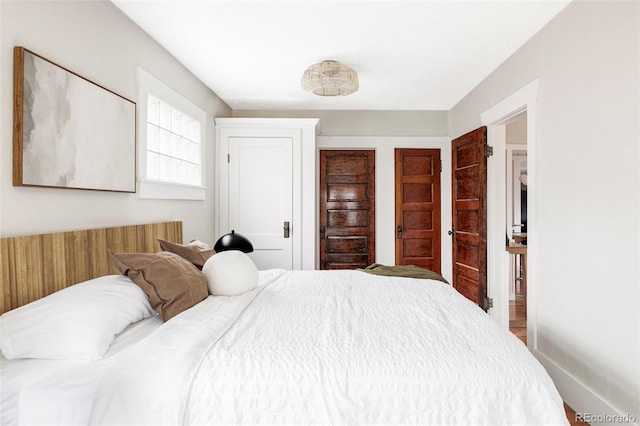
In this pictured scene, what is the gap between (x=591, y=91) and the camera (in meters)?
1.97

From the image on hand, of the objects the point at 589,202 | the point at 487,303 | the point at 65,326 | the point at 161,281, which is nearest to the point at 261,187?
the point at 161,281

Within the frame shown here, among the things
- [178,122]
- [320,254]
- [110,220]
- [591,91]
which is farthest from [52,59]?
[320,254]

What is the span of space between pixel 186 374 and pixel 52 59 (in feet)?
5.26

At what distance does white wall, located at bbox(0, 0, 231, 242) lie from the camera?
1458 mm

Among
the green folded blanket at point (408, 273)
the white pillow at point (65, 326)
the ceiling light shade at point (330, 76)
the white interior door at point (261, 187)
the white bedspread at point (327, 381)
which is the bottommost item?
the white bedspread at point (327, 381)

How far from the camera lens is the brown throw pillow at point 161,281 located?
1.62 metres

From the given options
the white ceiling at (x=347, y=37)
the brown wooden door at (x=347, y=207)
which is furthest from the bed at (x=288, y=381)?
the brown wooden door at (x=347, y=207)

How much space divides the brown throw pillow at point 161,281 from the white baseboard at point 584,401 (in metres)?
2.22

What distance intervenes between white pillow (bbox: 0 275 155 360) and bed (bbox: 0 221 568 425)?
4 centimetres

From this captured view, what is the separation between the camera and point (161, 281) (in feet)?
5.41

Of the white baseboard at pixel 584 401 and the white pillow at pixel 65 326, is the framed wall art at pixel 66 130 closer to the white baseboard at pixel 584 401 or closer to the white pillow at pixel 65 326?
the white pillow at pixel 65 326

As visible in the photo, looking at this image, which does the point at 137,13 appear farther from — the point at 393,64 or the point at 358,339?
the point at 358,339

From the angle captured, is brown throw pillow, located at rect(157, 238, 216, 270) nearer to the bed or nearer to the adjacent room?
the adjacent room

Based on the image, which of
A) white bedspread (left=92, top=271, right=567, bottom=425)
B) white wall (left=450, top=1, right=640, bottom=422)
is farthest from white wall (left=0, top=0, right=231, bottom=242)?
white wall (left=450, top=1, right=640, bottom=422)
